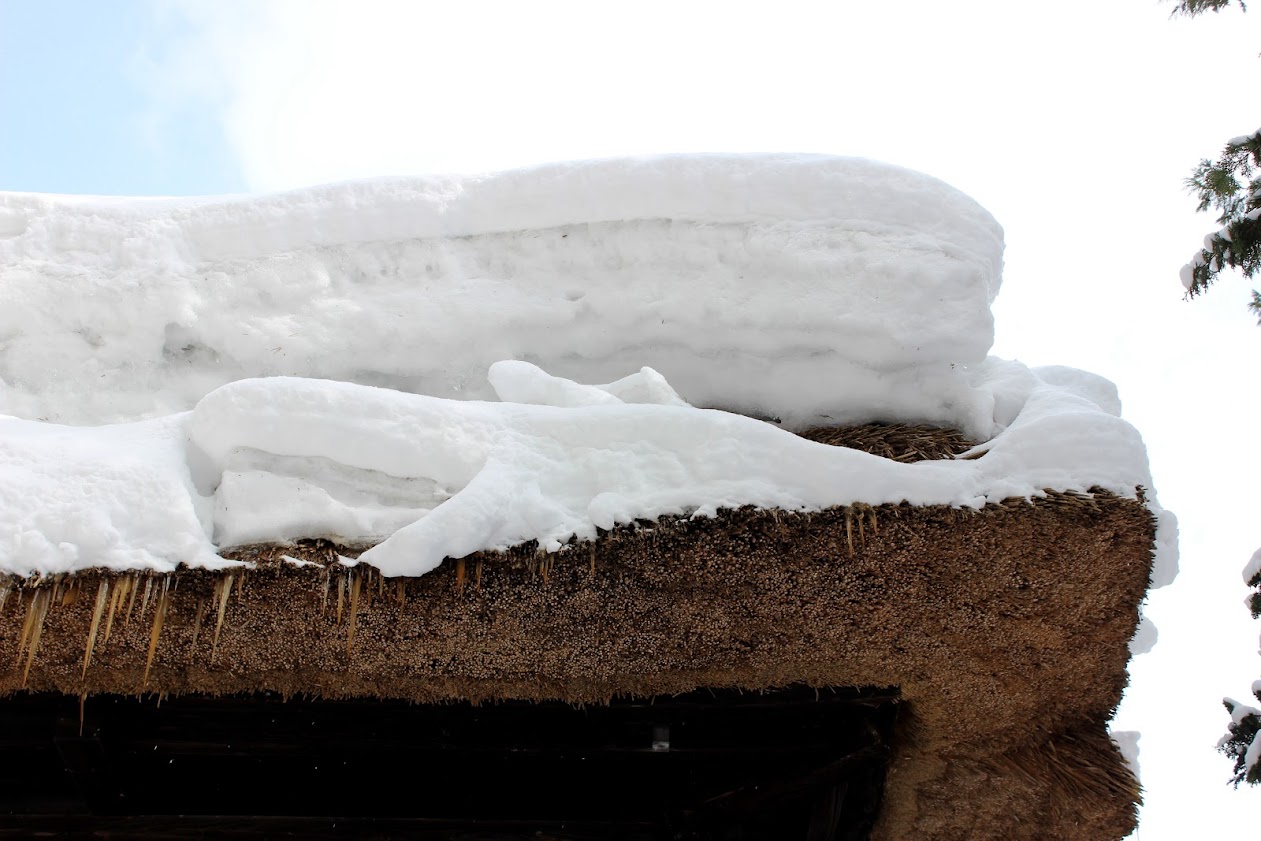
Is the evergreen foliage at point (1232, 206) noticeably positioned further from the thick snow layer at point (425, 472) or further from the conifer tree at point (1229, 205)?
the thick snow layer at point (425, 472)

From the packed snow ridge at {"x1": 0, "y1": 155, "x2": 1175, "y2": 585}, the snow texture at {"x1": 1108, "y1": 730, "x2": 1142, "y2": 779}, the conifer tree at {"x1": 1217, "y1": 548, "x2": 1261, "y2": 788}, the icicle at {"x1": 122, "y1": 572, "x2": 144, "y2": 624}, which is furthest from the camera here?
the conifer tree at {"x1": 1217, "y1": 548, "x2": 1261, "y2": 788}

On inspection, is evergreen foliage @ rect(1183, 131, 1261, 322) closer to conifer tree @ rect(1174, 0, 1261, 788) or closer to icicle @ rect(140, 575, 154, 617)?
conifer tree @ rect(1174, 0, 1261, 788)

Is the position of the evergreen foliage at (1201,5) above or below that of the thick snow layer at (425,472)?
above

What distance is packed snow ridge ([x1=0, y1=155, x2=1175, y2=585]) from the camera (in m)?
1.77

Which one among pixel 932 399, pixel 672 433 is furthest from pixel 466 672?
pixel 932 399

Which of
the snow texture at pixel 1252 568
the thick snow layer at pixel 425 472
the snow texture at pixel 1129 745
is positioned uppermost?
the snow texture at pixel 1252 568

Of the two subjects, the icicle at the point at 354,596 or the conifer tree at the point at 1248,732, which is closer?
the icicle at the point at 354,596

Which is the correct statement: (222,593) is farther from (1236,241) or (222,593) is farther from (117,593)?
(1236,241)

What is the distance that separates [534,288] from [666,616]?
1035mm

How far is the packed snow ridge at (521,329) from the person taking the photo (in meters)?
1.77

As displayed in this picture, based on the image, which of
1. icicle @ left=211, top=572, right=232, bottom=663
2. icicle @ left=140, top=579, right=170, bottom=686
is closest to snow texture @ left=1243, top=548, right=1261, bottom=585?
icicle @ left=211, top=572, right=232, bottom=663

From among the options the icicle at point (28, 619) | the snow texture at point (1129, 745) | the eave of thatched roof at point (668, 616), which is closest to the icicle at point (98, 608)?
the eave of thatched roof at point (668, 616)

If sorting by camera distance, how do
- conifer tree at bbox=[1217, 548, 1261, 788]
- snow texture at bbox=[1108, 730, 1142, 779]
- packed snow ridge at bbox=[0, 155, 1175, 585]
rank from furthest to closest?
conifer tree at bbox=[1217, 548, 1261, 788], snow texture at bbox=[1108, 730, 1142, 779], packed snow ridge at bbox=[0, 155, 1175, 585]

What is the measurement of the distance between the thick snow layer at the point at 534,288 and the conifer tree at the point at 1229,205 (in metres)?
1.66
